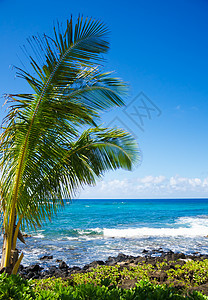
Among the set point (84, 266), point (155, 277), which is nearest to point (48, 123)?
point (155, 277)

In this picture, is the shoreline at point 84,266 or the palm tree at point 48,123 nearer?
the palm tree at point 48,123

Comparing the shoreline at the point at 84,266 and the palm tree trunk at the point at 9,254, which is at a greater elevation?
the palm tree trunk at the point at 9,254

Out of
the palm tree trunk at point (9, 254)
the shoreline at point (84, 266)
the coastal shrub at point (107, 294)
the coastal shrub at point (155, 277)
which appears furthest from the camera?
the shoreline at point (84, 266)

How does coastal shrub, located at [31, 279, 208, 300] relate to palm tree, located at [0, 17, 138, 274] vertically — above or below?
below

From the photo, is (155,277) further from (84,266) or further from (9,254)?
(84,266)

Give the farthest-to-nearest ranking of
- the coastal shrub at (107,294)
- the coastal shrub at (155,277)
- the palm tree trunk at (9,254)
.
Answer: the coastal shrub at (155,277), the palm tree trunk at (9,254), the coastal shrub at (107,294)

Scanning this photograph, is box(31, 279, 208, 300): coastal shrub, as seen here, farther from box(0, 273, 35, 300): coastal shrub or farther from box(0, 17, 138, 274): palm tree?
box(0, 17, 138, 274): palm tree

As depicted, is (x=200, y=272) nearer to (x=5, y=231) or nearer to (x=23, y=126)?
(x=5, y=231)

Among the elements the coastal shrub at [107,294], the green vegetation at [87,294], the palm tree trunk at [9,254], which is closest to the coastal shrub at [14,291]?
the green vegetation at [87,294]


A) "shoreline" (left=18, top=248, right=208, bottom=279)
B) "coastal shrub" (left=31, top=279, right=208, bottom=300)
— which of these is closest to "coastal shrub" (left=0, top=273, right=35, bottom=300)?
"coastal shrub" (left=31, top=279, right=208, bottom=300)

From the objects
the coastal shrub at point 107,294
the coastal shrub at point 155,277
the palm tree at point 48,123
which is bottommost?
the coastal shrub at point 155,277

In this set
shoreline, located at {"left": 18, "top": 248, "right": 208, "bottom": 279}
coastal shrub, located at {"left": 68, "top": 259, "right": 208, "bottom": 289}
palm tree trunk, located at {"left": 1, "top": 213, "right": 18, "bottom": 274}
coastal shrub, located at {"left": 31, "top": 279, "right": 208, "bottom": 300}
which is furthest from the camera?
shoreline, located at {"left": 18, "top": 248, "right": 208, "bottom": 279}

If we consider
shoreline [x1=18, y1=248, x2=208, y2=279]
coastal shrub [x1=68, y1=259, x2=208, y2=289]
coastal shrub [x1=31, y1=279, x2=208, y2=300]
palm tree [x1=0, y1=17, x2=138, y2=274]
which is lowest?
shoreline [x1=18, y1=248, x2=208, y2=279]

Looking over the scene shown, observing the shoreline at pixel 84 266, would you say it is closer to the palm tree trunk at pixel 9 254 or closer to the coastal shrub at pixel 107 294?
the palm tree trunk at pixel 9 254
